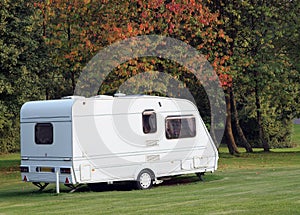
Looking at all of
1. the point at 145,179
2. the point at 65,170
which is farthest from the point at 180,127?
the point at 65,170

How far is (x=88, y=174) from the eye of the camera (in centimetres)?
1866

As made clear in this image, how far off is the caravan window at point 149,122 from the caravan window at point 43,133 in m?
2.82

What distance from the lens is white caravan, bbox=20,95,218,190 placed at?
61.0 feet

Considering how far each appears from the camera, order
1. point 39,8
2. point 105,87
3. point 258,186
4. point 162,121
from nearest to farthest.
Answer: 1. point 258,186
2. point 162,121
3. point 105,87
4. point 39,8

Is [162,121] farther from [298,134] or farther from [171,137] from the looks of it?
[298,134]

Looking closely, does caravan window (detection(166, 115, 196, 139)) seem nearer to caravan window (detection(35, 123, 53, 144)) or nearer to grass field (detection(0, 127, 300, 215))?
grass field (detection(0, 127, 300, 215))

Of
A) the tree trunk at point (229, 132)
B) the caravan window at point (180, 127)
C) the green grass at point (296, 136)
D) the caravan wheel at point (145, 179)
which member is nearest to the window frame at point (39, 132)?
the caravan wheel at point (145, 179)

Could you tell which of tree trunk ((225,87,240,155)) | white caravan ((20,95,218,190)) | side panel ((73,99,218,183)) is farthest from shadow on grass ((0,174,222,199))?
tree trunk ((225,87,240,155))

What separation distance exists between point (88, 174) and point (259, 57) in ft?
64.4

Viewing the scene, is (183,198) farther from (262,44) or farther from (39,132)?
(262,44)

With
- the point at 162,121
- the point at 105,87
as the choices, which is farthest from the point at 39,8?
the point at 162,121

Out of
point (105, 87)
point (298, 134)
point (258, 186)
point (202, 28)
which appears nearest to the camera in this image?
point (258, 186)

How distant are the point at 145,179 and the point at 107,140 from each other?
1856 mm

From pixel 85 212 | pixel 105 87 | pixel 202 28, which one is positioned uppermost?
pixel 202 28
